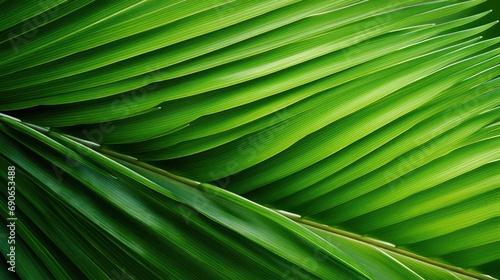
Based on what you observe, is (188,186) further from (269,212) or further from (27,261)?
(27,261)

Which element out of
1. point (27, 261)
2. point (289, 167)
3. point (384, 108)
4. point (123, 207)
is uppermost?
point (384, 108)

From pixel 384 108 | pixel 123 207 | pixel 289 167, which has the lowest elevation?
pixel 123 207

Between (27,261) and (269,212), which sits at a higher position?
(269,212)

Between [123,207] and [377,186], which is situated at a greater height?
[377,186]

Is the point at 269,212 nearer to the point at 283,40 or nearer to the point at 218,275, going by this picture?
the point at 218,275

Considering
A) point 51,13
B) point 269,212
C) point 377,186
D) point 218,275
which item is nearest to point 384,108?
point 377,186

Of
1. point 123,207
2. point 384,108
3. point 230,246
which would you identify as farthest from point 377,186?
point 123,207
